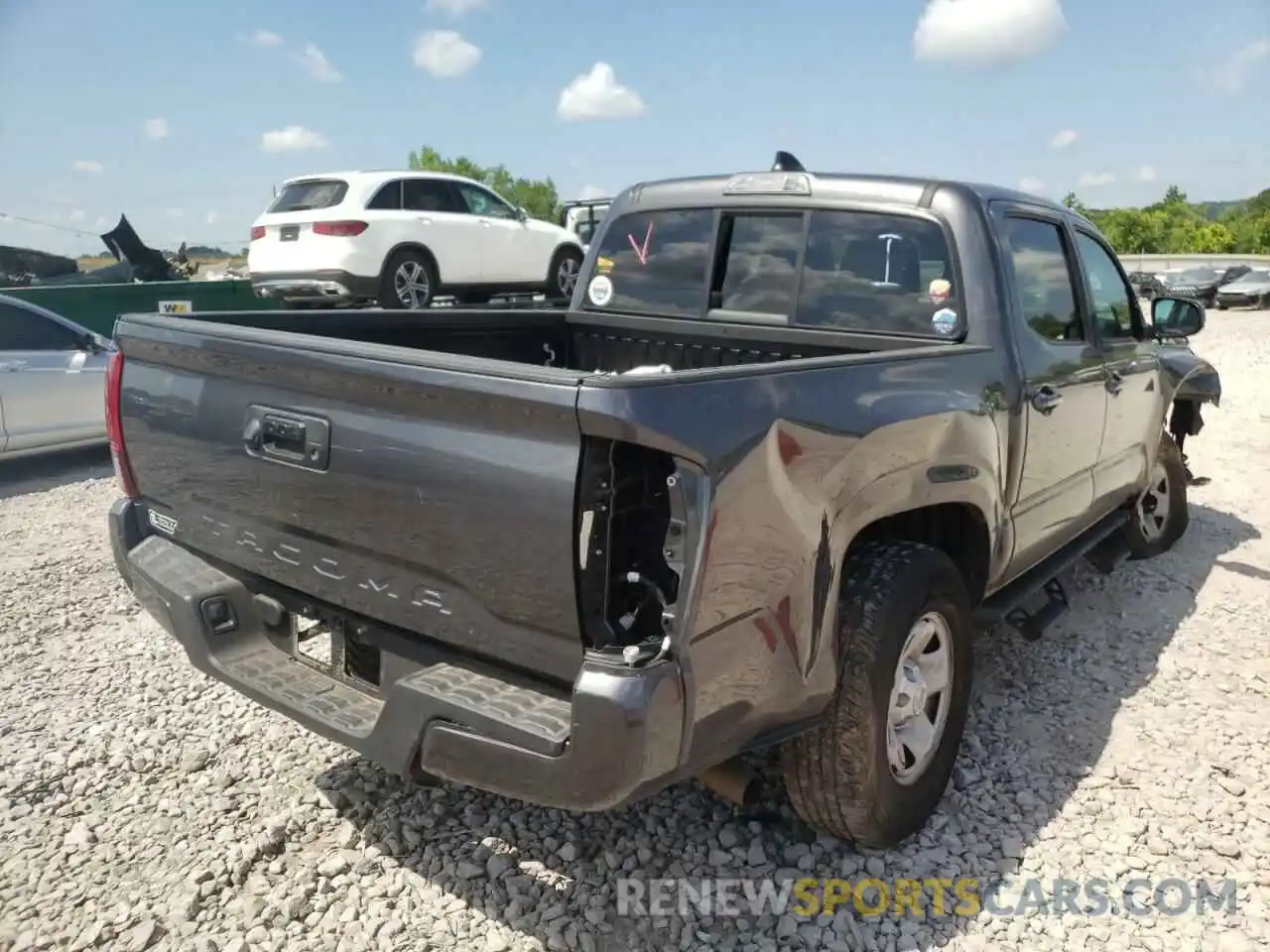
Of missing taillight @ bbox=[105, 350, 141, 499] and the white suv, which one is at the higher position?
the white suv

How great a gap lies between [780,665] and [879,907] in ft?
3.17

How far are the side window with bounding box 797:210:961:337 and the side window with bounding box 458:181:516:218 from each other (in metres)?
9.26

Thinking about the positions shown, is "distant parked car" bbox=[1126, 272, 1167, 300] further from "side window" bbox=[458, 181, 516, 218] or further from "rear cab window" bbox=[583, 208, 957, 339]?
"rear cab window" bbox=[583, 208, 957, 339]

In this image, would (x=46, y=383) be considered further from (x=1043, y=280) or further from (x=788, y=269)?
(x=1043, y=280)

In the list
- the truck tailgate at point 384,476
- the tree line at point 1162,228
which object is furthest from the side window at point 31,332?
the tree line at point 1162,228

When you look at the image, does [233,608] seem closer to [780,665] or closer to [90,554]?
[780,665]

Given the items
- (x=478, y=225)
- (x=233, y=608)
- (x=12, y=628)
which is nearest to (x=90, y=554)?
(x=12, y=628)

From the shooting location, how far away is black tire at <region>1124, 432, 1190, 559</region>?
5637 millimetres

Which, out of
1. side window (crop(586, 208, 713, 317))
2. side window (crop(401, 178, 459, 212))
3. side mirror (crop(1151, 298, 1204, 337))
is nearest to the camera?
side window (crop(586, 208, 713, 317))

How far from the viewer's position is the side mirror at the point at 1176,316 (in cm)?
496

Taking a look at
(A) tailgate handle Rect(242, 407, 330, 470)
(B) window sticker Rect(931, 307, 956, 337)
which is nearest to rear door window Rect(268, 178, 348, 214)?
(B) window sticker Rect(931, 307, 956, 337)

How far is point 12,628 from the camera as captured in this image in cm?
446

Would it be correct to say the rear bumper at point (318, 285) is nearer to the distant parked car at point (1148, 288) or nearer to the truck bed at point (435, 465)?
the truck bed at point (435, 465)

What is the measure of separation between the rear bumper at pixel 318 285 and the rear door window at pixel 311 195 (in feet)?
2.42
